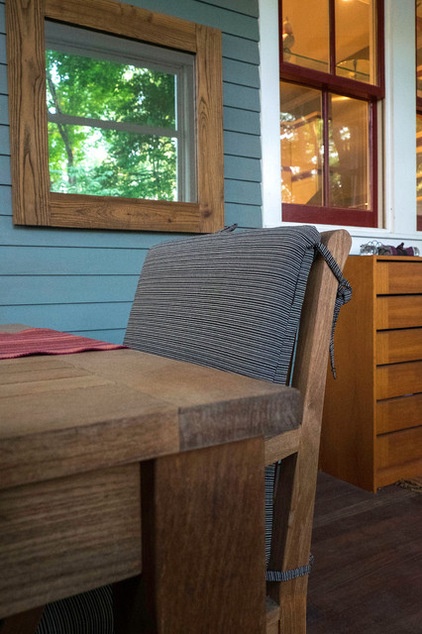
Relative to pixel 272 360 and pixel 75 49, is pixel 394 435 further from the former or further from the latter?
pixel 75 49

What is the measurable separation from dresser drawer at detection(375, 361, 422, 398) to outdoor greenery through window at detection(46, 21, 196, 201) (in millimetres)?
1142

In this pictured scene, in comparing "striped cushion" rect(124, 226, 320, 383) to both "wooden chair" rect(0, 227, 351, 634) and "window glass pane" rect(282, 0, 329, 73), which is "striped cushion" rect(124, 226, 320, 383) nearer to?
"wooden chair" rect(0, 227, 351, 634)

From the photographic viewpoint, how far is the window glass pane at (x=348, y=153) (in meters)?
2.86

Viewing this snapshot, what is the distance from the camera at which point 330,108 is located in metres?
2.82

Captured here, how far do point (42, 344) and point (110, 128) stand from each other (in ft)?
4.55

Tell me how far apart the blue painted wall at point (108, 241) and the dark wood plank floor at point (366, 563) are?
1.12m

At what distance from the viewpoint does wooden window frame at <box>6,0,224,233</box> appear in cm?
186

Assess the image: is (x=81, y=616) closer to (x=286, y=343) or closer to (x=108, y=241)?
(x=286, y=343)

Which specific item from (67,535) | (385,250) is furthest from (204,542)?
(385,250)

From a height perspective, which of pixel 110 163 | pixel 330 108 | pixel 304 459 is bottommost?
pixel 304 459

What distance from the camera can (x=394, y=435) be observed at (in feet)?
7.59

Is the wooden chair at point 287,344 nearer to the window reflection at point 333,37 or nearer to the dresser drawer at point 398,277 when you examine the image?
the dresser drawer at point 398,277

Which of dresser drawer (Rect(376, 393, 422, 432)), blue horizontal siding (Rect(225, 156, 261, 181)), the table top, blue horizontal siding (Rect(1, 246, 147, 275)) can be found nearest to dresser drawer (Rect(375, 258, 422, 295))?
dresser drawer (Rect(376, 393, 422, 432))

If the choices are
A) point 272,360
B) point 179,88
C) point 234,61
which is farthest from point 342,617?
point 234,61
